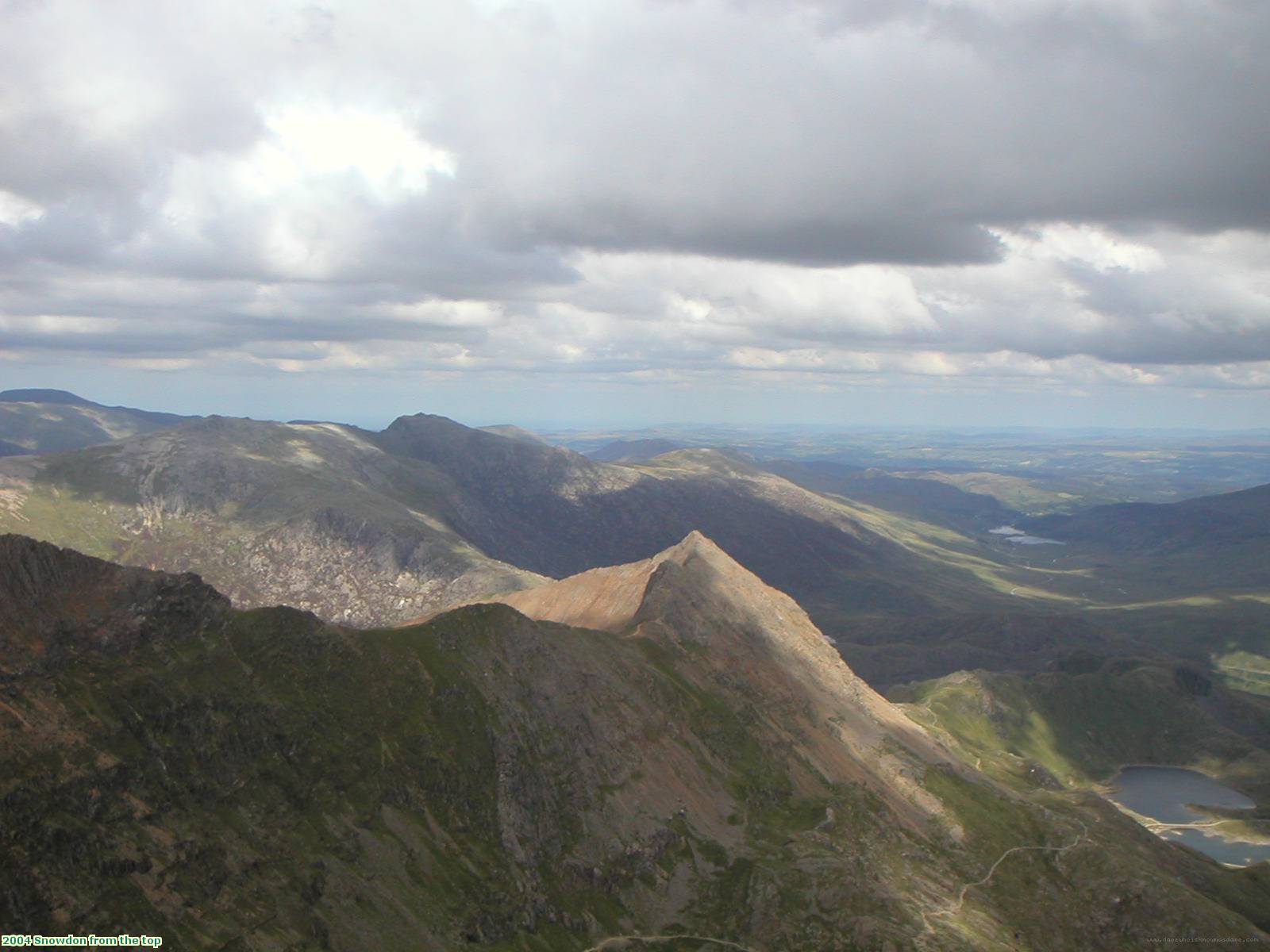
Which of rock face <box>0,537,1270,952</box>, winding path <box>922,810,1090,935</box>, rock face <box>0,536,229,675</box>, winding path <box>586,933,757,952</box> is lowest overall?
winding path <box>922,810,1090,935</box>

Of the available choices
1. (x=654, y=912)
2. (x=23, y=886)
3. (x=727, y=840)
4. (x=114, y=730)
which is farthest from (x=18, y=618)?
(x=727, y=840)

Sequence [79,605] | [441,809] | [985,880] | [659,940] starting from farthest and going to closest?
[985,880]
[659,940]
[441,809]
[79,605]

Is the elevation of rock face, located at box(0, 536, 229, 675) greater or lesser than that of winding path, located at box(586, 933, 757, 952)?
greater

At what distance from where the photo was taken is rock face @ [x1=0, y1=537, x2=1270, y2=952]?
9950 centimetres

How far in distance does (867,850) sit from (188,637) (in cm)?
12265

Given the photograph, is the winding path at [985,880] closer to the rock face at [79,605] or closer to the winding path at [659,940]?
the winding path at [659,940]

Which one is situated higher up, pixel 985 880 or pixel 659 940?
pixel 659 940

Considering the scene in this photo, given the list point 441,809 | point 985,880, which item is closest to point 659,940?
point 441,809

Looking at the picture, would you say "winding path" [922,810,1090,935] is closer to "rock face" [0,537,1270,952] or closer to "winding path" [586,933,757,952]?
"rock face" [0,537,1270,952]

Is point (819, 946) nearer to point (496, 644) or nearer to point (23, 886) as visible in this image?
point (496, 644)

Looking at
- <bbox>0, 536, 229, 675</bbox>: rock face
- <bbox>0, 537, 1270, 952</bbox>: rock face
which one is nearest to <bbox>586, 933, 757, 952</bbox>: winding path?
<bbox>0, 537, 1270, 952</bbox>: rock face

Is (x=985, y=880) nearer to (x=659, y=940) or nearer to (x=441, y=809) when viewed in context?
(x=659, y=940)

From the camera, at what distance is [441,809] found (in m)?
137

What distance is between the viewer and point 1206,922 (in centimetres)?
16988
